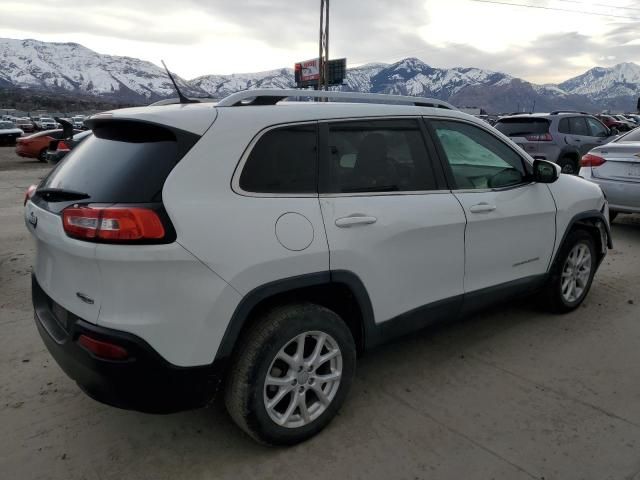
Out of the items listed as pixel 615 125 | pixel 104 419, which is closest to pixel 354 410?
pixel 104 419

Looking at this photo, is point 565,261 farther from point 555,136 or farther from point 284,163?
point 555,136

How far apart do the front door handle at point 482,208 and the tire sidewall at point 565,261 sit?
3.57ft

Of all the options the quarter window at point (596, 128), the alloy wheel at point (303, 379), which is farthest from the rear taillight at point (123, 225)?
the quarter window at point (596, 128)

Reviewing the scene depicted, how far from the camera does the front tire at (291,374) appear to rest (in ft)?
7.86

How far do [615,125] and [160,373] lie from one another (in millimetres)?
28720

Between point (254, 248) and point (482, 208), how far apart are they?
169cm

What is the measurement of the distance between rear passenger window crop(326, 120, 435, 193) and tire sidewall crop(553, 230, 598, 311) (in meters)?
1.64

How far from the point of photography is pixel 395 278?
2.87 metres

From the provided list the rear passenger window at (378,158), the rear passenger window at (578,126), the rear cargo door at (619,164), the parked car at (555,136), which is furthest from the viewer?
the rear passenger window at (578,126)

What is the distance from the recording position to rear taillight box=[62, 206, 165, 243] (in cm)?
209

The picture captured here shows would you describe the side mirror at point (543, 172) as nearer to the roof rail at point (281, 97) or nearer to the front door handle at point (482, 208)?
the front door handle at point (482, 208)

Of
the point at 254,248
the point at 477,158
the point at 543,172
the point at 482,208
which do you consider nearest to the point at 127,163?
the point at 254,248

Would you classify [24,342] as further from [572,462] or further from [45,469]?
[572,462]

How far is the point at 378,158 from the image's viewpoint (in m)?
2.94
